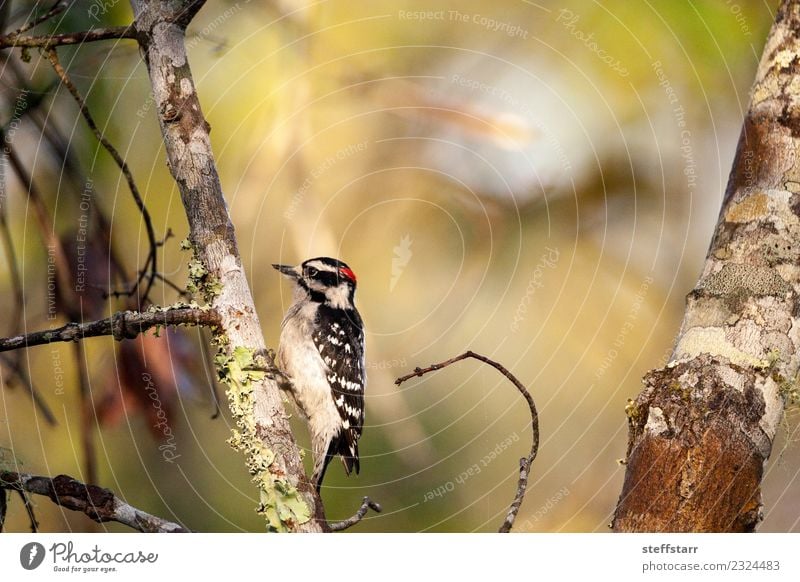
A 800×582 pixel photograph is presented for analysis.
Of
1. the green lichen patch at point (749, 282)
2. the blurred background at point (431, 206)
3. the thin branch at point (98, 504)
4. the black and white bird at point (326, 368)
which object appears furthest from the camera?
the black and white bird at point (326, 368)

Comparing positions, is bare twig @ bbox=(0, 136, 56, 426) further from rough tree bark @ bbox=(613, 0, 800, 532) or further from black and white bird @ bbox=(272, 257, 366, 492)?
rough tree bark @ bbox=(613, 0, 800, 532)

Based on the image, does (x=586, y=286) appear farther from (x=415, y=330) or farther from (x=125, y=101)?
(x=125, y=101)

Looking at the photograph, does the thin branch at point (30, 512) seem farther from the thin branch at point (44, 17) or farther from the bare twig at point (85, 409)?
the thin branch at point (44, 17)

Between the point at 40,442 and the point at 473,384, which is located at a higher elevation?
the point at 473,384

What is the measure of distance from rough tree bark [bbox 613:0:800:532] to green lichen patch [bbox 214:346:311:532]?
62 centimetres

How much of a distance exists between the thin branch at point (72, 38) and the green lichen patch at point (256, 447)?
72cm

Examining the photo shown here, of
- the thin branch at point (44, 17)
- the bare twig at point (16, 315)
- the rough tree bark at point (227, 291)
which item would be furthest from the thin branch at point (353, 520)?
the thin branch at point (44, 17)

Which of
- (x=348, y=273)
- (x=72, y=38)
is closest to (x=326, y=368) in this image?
(x=348, y=273)

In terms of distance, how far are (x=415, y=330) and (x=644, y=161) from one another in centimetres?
76

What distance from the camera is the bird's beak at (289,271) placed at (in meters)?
1.95

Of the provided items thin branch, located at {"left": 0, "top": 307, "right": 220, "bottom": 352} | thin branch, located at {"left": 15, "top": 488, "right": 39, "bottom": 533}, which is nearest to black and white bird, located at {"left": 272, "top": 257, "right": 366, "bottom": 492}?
thin branch, located at {"left": 0, "top": 307, "right": 220, "bottom": 352}

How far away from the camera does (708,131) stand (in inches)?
77.9
